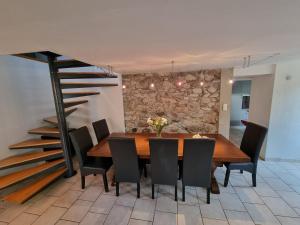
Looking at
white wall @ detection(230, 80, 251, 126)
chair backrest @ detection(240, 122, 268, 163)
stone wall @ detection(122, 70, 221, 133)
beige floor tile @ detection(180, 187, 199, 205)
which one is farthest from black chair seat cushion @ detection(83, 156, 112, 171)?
white wall @ detection(230, 80, 251, 126)

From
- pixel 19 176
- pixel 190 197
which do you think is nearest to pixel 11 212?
pixel 19 176

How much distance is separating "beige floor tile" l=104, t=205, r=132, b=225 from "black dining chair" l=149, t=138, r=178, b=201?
1.76 ft

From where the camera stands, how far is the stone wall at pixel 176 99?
127 inches

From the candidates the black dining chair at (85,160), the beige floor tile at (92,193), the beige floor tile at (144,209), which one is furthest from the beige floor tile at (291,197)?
the beige floor tile at (92,193)

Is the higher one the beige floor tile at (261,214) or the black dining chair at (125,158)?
the black dining chair at (125,158)

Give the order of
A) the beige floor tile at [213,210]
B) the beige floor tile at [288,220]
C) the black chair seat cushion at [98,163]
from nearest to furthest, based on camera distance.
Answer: the beige floor tile at [288,220], the beige floor tile at [213,210], the black chair seat cushion at [98,163]

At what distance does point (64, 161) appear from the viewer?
2.68m

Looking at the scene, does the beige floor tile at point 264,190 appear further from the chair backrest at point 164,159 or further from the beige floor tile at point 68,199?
the beige floor tile at point 68,199

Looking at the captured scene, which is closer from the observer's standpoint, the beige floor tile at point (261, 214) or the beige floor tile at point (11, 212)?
the beige floor tile at point (261, 214)

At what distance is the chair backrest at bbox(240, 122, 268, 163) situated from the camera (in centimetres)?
211

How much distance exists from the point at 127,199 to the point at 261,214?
1797 mm

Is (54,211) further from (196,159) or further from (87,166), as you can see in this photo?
(196,159)

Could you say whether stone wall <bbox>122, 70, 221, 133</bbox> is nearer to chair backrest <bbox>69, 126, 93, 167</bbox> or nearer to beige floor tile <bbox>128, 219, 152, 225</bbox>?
chair backrest <bbox>69, 126, 93, 167</bbox>

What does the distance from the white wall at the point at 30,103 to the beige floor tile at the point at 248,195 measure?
8.94ft
